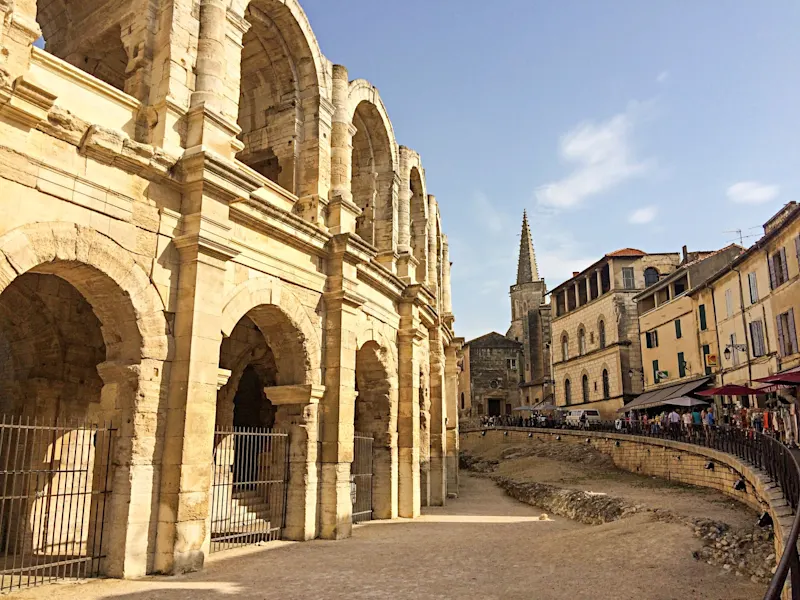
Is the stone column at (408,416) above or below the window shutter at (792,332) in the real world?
below

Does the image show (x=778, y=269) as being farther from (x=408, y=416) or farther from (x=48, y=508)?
(x=48, y=508)

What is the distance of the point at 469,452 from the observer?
3950 cm

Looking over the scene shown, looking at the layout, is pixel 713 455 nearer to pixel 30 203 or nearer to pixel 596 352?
pixel 30 203

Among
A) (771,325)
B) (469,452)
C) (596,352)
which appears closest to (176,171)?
(771,325)

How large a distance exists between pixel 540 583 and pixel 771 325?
1790cm

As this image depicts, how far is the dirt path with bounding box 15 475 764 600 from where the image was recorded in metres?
7.39

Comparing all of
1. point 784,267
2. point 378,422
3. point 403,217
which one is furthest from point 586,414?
point 378,422

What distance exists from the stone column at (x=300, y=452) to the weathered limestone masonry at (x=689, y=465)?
7.41 meters

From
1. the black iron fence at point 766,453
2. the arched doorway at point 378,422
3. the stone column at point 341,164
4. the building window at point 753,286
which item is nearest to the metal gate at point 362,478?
the arched doorway at point 378,422

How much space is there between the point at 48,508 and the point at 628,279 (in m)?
37.6

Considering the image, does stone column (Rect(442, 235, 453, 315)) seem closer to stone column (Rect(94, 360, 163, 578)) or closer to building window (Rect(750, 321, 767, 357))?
building window (Rect(750, 321, 767, 357))

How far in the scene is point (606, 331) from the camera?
133 ft

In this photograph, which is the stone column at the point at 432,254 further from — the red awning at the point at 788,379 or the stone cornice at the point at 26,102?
the stone cornice at the point at 26,102

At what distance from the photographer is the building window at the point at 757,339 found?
22531 millimetres
